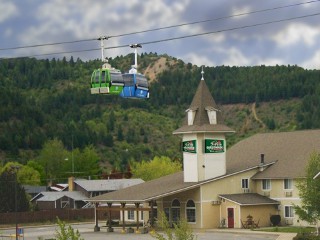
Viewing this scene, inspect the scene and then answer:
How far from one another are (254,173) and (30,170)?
65.1 meters

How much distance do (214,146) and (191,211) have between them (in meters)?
5.99

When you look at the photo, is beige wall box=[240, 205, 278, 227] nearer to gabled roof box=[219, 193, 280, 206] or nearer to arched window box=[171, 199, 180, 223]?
gabled roof box=[219, 193, 280, 206]

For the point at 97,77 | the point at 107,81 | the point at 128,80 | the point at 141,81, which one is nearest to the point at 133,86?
the point at 128,80

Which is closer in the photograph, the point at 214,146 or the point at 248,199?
the point at 248,199

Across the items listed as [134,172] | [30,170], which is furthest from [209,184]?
[30,170]

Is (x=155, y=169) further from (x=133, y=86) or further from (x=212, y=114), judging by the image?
(x=133, y=86)

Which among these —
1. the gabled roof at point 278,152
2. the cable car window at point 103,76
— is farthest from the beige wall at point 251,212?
the cable car window at point 103,76

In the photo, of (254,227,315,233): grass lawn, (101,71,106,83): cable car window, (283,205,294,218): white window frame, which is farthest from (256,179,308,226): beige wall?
(101,71,106,83): cable car window

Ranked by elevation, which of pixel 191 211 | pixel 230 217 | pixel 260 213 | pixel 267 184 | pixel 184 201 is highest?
pixel 267 184

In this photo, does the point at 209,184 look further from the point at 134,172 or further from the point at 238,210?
the point at 134,172

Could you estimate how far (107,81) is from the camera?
36.8 metres

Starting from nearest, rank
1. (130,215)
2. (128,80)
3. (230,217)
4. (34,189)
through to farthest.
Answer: (128,80), (230,217), (130,215), (34,189)

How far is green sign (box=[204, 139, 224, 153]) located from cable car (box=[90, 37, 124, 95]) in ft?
109

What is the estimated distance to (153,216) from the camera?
66375 millimetres
